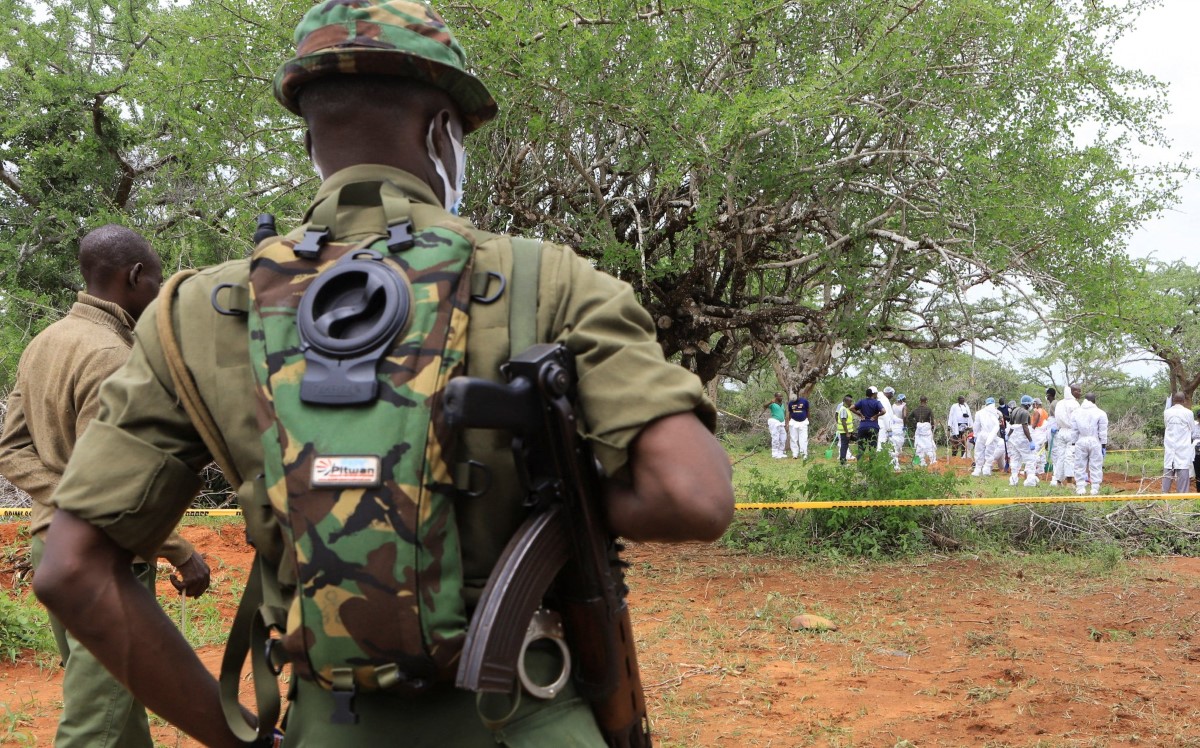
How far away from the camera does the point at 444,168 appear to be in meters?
1.57

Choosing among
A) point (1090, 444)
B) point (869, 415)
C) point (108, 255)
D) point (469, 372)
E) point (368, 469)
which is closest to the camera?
point (368, 469)

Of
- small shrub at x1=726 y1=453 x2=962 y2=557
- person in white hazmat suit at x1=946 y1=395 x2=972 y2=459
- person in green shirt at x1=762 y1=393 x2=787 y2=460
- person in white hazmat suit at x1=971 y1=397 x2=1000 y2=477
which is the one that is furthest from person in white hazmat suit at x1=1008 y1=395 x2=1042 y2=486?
small shrub at x1=726 y1=453 x2=962 y2=557

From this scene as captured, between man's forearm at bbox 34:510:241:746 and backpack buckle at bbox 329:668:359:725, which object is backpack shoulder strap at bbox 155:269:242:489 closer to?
man's forearm at bbox 34:510:241:746

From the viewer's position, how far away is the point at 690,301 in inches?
341

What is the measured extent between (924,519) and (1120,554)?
176 centimetres

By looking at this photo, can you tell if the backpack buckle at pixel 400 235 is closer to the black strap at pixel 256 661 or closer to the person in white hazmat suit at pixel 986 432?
the black strap at pixel 256 661

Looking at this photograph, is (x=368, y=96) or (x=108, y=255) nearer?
(x=368, y=96)

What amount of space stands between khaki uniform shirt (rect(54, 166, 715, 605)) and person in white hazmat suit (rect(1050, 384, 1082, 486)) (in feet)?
49.5

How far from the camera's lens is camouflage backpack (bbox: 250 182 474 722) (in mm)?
1230

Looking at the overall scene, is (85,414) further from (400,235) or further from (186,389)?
(400,235)

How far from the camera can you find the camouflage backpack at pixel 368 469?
123 centimetres

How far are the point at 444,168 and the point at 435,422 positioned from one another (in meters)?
0.52

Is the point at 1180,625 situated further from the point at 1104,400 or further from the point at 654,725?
the point at 1104,400

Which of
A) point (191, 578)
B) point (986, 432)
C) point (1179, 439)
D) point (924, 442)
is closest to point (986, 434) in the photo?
point (986, 432)
